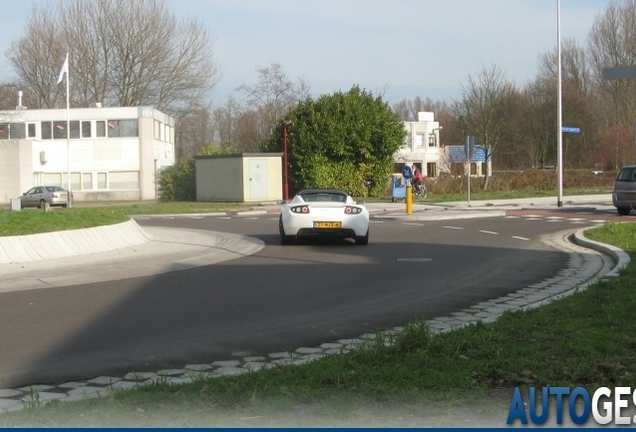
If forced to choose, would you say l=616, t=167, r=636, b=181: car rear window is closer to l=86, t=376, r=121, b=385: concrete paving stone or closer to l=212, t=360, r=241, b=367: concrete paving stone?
l=212, t=360, r=241, b=367: concrete paving stone

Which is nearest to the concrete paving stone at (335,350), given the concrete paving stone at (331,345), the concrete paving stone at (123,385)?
the concrete paving stone at (331,345)

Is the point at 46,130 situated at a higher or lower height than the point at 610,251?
higher

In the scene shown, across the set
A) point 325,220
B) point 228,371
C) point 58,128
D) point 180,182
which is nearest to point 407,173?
point 180,182

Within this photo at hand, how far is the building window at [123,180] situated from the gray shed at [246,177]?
9.99 m

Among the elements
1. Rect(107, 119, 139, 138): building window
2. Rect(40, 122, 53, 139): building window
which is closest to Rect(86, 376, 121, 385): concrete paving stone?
Rect(107, 119, 139, 138): building window

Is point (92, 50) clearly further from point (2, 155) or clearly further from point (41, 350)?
point (41, 350)

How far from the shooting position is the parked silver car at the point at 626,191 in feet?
90.5

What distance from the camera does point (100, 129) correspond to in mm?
53125

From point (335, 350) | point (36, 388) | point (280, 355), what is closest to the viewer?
point (36, 388)

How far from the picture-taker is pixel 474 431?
498 centimetres

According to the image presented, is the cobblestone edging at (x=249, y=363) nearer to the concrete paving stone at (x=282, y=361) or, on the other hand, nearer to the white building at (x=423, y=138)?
the concrete paving stone at (x=282, y=361)

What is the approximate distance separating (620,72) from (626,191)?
2137 centimetres

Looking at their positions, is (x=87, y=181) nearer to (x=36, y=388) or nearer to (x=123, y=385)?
(x=36, y=388)

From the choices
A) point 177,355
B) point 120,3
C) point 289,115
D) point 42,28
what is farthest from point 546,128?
point 177,355
